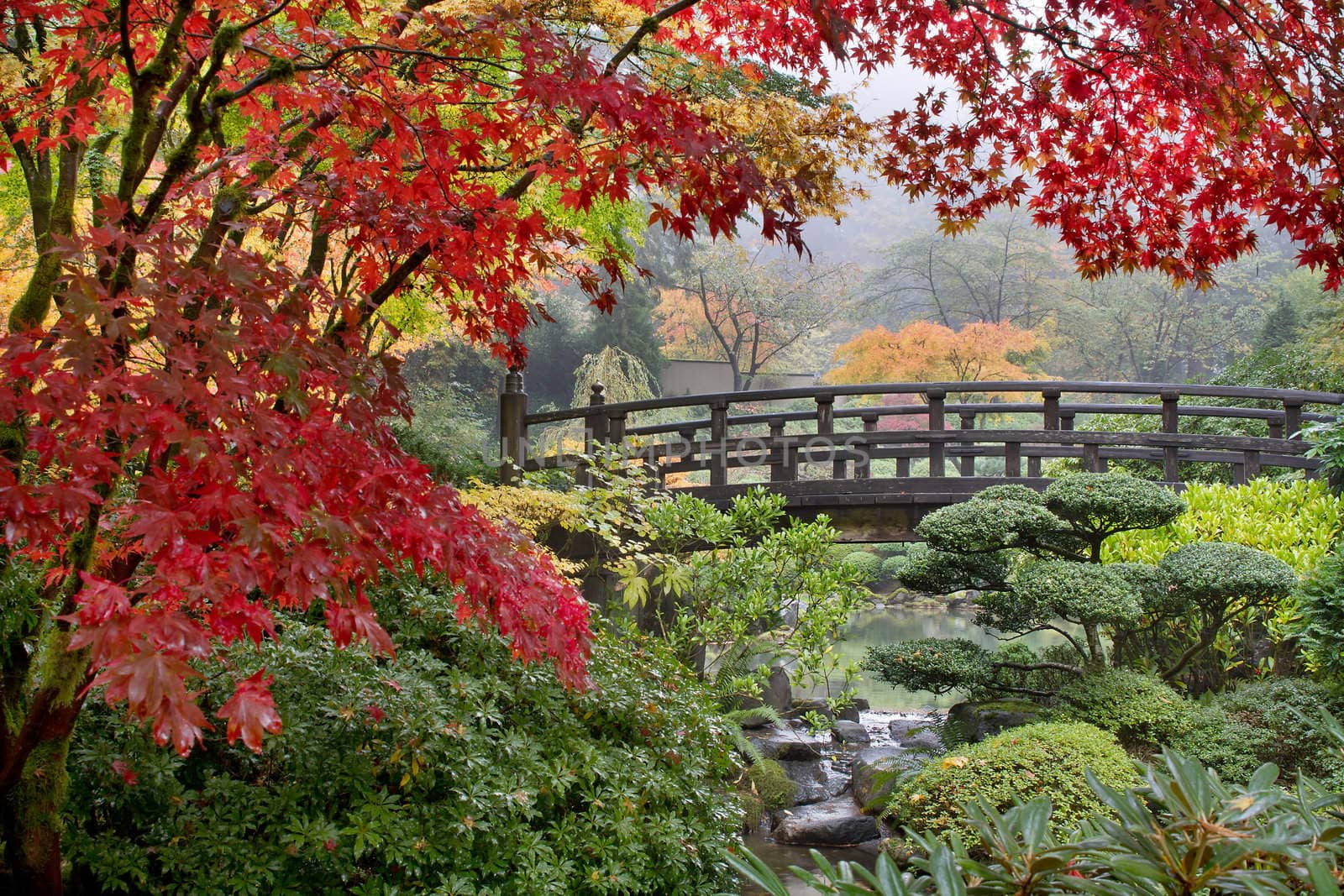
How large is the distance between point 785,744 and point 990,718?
1688mm

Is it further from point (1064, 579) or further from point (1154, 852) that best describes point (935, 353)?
point (1154, 852)

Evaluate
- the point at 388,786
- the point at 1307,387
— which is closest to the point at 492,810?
the point at 388,786

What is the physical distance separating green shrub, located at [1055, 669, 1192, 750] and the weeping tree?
1.17 ft

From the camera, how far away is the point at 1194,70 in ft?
9.57

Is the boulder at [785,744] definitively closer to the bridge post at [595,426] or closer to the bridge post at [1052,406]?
the bridge post at [595,426]

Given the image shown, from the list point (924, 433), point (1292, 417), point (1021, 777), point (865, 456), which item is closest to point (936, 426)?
point (924, 433)

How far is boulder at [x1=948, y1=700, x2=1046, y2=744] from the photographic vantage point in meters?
5.82

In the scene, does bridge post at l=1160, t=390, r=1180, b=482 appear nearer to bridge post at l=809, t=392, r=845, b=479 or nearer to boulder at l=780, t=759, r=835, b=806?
bridge post at l=809, t=392, r=845, b=479

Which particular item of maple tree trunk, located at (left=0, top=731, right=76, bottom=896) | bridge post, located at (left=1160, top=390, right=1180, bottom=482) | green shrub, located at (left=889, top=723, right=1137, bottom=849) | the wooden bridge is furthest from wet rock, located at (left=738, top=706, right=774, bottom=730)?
maple tree trunk, located at (left=0, top=731, right=76, bottom=896)

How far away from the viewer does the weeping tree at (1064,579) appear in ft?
17.5

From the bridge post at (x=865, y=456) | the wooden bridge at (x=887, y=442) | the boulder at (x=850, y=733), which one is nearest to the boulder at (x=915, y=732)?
the boulder at (x=850, y=733)

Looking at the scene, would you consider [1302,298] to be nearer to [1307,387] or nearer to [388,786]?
[1307,387]

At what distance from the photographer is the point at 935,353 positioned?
1648 cm

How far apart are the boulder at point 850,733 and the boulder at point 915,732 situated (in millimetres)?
255
